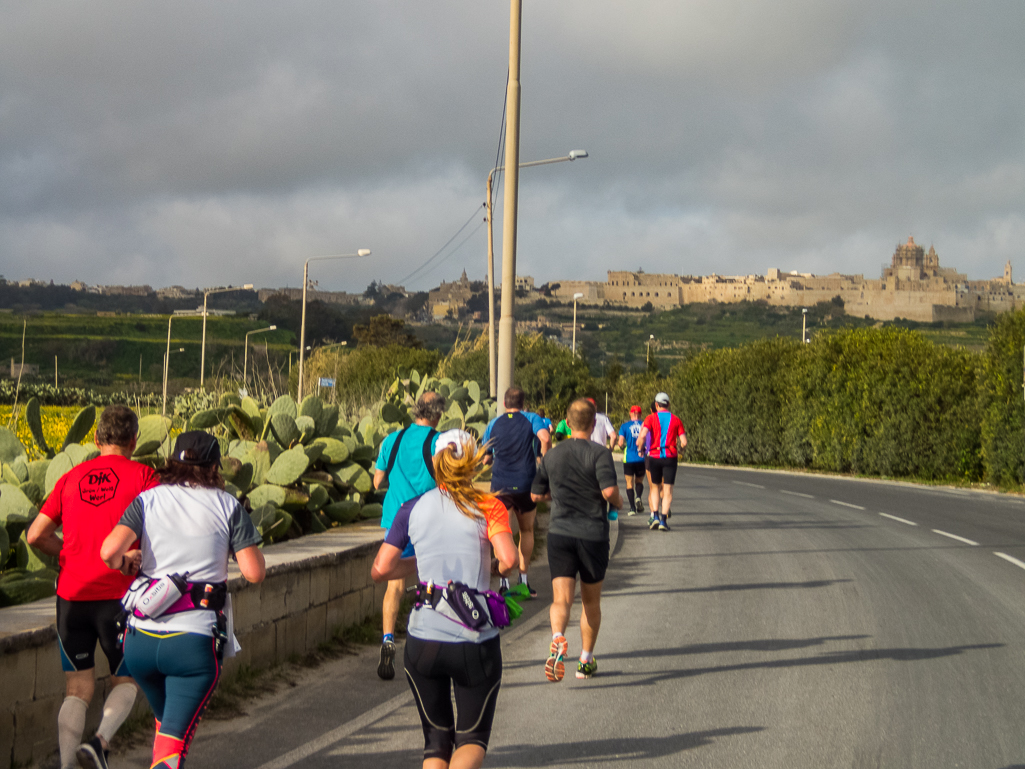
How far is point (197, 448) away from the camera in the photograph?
12.8 ft

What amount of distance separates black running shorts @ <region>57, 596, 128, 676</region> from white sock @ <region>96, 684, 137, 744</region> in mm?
84

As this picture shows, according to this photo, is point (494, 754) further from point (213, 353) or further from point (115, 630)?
point (213, 353)

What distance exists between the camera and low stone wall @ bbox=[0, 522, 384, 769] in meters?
4.52

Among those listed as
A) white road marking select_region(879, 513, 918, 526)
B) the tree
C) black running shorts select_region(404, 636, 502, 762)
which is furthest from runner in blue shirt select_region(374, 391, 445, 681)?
the tree

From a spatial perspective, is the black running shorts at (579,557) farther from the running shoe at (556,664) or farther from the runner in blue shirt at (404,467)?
the runner in blue shirt at (404,467)

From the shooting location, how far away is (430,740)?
3875 mm

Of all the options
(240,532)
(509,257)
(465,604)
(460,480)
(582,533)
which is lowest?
(582,533)

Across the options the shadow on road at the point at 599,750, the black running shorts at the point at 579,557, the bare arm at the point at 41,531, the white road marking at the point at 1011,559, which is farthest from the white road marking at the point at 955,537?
the bare arm at the point at 41,531

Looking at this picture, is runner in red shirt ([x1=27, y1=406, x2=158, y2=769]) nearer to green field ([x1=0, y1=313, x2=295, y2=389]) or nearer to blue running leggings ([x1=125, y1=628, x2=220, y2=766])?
blue running leggings ([x1=125, y1=628, x2=220, y2=766])

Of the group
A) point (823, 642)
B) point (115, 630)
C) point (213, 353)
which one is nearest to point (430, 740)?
point (115, 630)

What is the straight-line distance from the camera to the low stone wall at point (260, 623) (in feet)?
14.8

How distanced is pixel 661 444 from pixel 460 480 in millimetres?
11034

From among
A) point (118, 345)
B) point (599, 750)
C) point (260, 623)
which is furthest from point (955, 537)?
point (118, 345)

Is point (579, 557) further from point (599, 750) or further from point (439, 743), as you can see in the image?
point (439, 743)
